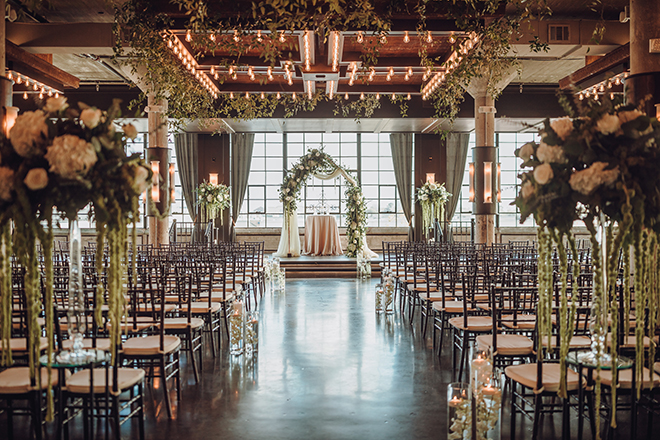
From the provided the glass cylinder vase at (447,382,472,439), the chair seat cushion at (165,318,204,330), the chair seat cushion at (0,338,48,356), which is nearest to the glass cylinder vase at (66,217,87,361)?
the chair seat cushion at (0,338,48,356)

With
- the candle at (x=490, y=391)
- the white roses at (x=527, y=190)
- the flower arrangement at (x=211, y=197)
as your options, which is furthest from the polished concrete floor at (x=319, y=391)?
the flower arrangement at (x=211, y=197)

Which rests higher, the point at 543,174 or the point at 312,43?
the point at 312,43

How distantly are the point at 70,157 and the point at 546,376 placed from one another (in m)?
2.88

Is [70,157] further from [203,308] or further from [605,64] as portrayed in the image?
[605,64]

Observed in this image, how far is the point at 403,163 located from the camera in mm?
18203

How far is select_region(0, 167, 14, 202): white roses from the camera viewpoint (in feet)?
7.55

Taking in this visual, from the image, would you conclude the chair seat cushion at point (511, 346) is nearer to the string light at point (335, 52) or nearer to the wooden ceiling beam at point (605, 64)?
the string light at point (335, 52)

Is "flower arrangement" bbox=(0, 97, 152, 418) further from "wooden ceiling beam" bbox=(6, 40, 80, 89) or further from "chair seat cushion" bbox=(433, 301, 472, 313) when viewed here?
"wooden ceiling beam" bbox=(6, 40, 80, 89)

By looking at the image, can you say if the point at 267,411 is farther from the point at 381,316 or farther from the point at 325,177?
the point at 325,177

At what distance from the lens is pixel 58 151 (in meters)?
2.30

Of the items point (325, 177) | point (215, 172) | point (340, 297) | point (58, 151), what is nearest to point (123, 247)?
point (58, 151)

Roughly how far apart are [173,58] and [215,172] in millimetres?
10012

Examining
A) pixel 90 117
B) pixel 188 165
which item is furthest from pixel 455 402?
pixel 188 165

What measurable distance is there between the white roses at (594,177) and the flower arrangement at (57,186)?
75.3 inches
